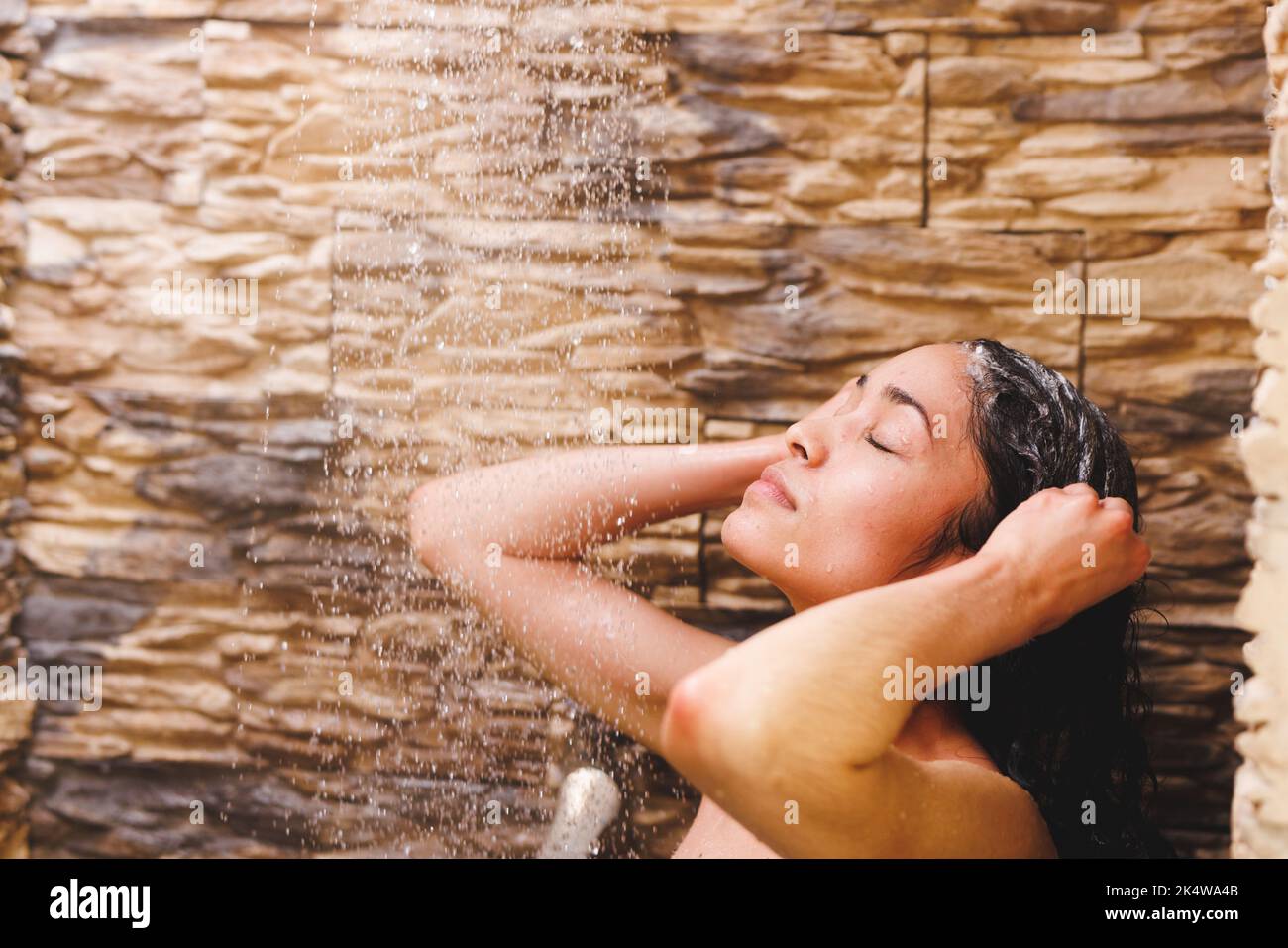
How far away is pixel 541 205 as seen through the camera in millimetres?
2354

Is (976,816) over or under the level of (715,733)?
under

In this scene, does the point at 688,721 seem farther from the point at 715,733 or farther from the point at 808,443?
the point at 808,443

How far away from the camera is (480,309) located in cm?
240

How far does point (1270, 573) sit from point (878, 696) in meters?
0.70

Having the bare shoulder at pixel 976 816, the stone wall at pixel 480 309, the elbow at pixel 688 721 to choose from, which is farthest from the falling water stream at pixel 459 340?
the elbow at pixel 688 721

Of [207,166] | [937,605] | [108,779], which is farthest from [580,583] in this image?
[108,779]

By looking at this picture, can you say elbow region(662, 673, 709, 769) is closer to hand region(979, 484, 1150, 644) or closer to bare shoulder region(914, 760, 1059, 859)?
bare shoulder region(914, 760, 1059, 859)

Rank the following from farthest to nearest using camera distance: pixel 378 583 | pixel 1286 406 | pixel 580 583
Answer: pixel 378 583
pixel 580 583
pixel 1286 406

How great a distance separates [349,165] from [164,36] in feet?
1.64

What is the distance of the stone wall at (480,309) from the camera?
89.1 inches

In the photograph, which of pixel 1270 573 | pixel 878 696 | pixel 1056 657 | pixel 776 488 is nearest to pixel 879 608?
pixel 878 696

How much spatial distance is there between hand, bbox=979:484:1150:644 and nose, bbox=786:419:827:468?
25 centimetres

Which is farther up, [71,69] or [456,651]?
[71,69]
